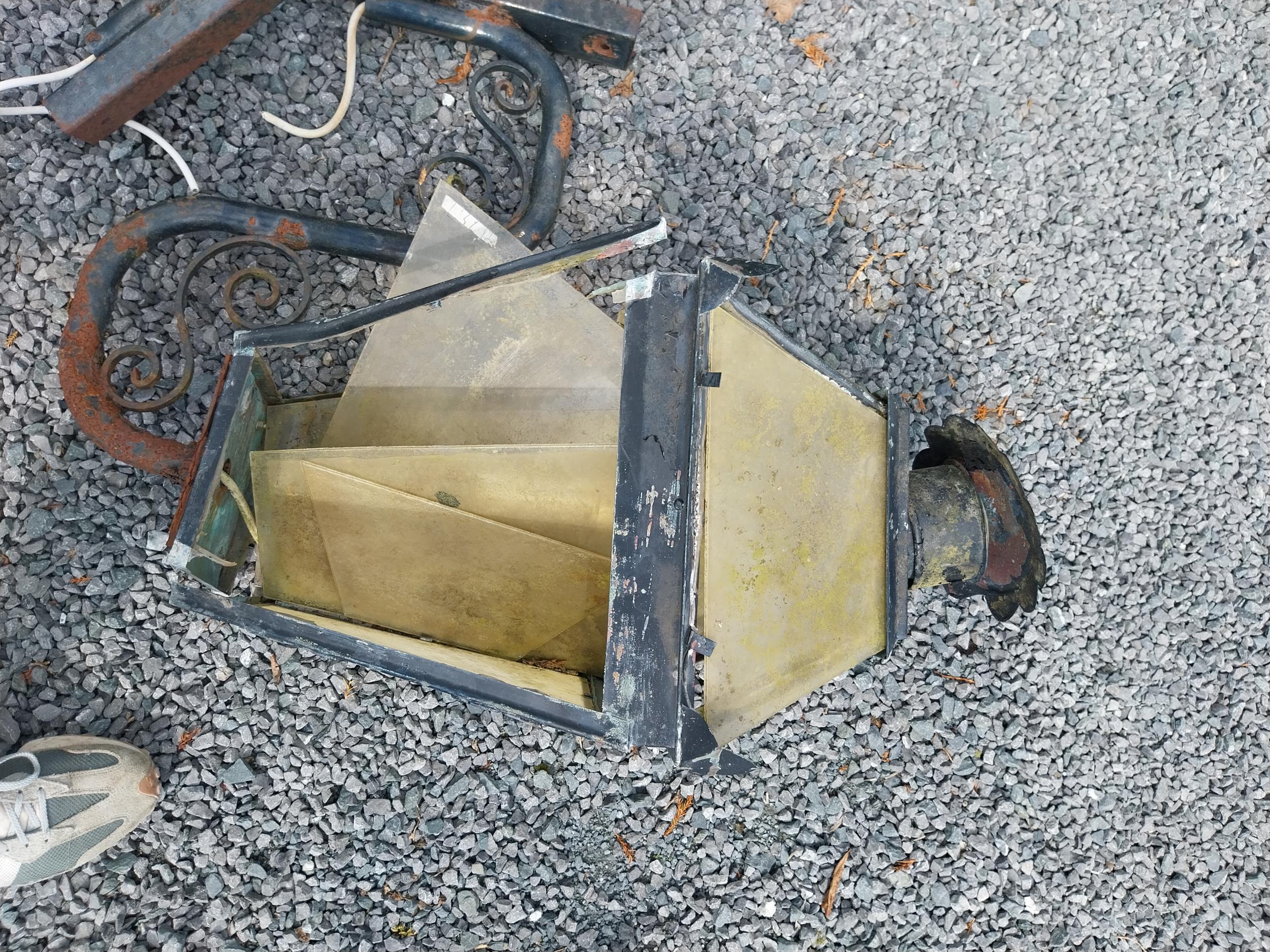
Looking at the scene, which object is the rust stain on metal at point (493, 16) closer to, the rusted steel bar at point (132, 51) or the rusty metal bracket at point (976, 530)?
the rusted steel bar at point (132, 51)

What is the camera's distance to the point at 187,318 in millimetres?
2502

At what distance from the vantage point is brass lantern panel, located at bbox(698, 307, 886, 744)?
1.71 metres

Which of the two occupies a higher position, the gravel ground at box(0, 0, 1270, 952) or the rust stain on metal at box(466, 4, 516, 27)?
the rust stain on metal at box(466, 4, 516, 27)

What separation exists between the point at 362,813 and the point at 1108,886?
2331 millimetres

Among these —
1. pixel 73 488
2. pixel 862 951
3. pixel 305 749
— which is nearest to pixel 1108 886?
pixel 862 951

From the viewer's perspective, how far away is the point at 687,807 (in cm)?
256

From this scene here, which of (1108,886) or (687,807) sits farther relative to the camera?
(1108,886)

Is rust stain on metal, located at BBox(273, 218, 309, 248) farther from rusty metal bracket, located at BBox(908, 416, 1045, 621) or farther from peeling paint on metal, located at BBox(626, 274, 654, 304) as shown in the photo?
rusty metal bracket, located at BBox(908, 416, 1045, 621)

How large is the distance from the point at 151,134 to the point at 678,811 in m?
2.52

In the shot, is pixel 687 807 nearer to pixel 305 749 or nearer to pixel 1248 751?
pixel 305 749

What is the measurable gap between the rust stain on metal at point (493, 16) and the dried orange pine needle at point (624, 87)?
0.36 meters

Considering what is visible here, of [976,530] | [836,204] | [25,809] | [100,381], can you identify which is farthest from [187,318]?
[976,530]

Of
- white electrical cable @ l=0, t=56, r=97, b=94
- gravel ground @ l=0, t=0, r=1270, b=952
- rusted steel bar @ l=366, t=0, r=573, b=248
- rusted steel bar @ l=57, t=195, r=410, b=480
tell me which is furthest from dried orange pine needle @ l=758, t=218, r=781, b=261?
white electrical cable @ l=0, t=56, r=97, b=94

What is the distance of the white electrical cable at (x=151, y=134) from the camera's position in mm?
2455
